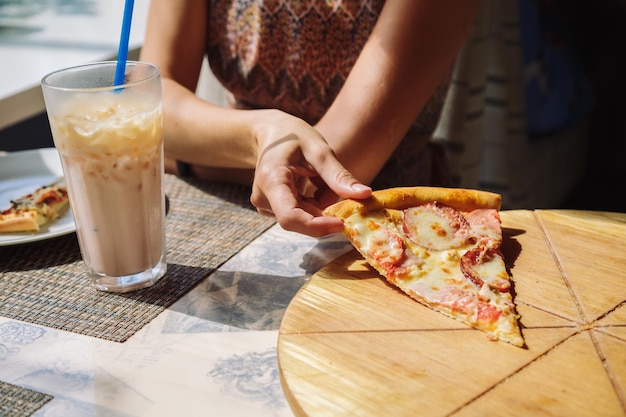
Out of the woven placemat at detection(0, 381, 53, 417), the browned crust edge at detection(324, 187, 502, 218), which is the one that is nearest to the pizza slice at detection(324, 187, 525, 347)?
the browned crust edge at detection(324, 187, 502, 218)

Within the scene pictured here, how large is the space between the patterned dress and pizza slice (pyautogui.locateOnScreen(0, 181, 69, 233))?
558mm

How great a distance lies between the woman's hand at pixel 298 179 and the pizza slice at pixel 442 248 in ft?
0.11

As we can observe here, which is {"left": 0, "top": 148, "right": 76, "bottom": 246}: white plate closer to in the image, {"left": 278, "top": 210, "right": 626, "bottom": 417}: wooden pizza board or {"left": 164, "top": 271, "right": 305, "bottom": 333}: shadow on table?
{"left": 164, "top": 271, "right": 305, "bottom": 333}: shadow on table

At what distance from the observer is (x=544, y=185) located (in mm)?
2965

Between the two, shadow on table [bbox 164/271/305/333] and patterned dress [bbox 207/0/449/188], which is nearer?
shadow on table [bbox 164/271/305/333]

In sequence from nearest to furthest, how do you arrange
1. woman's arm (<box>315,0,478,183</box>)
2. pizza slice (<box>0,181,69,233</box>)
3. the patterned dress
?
pizza slice (<box>0,181,69,233</box>), woman's arm (<box>315,0,478,183</box>), the patterned dress

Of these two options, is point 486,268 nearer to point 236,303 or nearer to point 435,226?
point 435,226

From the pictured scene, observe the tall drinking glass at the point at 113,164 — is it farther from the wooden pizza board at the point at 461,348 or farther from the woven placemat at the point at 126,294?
the wooden pizza board at the point at 461,348

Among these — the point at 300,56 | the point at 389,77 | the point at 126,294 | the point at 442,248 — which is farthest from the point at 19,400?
the point at 300,56

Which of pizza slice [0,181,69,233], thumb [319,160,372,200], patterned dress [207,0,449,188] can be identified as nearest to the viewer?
thumb [319,160,372,200]

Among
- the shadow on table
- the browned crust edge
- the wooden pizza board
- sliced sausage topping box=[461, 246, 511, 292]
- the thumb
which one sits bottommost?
the shadow on table

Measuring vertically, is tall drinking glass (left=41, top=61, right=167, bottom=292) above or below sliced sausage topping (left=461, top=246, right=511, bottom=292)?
above

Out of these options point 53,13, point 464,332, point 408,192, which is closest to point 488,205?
point 408,192

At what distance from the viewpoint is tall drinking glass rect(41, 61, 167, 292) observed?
0.84m
